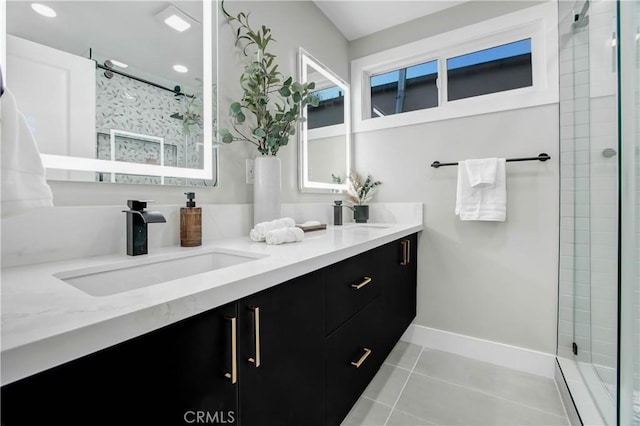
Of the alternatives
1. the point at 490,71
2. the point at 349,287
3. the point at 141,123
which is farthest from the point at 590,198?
the point at 141,123

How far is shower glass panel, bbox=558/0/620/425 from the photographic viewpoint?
3.91 ft

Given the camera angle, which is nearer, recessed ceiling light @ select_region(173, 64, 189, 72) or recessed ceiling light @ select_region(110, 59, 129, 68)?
recessed ceiling light @ select_region(110, 59, 129, 68)

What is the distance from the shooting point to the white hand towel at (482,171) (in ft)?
5.87

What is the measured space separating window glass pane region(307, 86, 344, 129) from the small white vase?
0.74m

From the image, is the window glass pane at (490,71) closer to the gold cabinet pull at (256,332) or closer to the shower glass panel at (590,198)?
the shower glass panel at (590,198)

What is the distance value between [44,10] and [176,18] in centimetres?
45

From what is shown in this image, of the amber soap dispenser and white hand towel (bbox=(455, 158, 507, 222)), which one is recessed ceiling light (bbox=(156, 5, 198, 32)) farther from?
white hand towel (bbox=(455, 158, 507, 222))

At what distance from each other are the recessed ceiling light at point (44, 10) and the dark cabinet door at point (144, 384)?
3.34ft

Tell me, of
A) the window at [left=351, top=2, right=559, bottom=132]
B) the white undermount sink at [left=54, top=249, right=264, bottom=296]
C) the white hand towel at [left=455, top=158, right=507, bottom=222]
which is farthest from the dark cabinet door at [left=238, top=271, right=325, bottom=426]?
the window at [left=351, top=2, right=559, bottom=132]

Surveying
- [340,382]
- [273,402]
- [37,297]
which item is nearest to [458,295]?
[340,382]

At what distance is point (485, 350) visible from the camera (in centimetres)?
190

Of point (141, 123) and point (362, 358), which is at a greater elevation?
point (141, 123)

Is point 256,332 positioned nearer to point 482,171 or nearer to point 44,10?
point 44,10

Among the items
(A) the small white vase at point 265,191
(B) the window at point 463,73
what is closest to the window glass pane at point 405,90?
(B) the window at point 463,73
